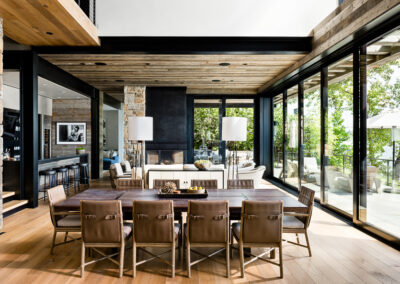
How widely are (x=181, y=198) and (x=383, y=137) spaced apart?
9.15 ft

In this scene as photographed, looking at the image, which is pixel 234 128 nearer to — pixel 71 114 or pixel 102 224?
pixel 102 224

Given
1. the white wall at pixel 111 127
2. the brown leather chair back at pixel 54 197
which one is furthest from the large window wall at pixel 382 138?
the white wall at pixel 111 127

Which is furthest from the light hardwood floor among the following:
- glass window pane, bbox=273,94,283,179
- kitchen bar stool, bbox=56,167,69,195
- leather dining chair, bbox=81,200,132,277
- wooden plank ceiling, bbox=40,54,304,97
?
glass window pane, bbox=273,94,283,179

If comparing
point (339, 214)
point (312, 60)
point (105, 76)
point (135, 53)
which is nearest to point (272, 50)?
point (312, 60)

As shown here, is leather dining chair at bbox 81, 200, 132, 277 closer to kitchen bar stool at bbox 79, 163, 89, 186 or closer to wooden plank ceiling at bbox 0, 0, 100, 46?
wooden plank ceiling at bbox 0, 0, 100, 46

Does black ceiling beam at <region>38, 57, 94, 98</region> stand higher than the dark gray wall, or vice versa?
black ceiling beam at <region>38, 57, 94, 98</region>

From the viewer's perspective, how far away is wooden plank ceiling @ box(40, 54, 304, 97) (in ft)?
19.0

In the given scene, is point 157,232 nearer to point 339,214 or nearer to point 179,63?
point 339,214

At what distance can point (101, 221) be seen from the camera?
269 centimetres

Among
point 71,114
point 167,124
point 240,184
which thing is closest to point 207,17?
point 240,184

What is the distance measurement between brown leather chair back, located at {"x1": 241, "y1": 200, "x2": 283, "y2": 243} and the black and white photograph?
32.3ft

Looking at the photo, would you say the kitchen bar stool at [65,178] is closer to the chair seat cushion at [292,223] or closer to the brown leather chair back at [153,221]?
the brown leather chair back at [153,221]

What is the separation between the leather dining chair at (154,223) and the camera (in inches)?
104

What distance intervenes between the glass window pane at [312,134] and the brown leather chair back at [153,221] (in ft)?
13.3
